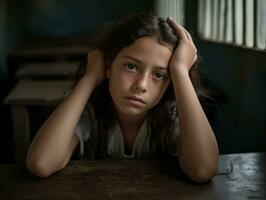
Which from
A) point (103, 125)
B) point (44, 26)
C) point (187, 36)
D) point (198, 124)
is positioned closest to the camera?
point (198, 124)

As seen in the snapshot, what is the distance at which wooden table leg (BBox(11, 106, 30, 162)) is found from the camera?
2262mm

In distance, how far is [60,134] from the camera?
97 cm

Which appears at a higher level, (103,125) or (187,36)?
(187,36)

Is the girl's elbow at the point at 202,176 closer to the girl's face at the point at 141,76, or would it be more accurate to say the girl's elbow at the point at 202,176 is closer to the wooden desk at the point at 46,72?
the girl's face at the point at 141,76

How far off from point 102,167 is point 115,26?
0.46 meters

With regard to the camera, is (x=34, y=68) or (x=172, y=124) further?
(x=34, y=68)

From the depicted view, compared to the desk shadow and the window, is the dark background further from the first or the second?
the desk shadow

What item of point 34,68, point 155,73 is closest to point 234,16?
point 155,73

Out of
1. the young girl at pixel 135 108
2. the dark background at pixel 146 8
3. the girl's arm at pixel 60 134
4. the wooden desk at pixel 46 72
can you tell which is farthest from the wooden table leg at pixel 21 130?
the girl's arm at pixel 60 134

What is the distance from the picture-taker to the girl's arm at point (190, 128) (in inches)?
35.2

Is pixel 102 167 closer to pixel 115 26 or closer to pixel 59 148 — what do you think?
pixel 59 148

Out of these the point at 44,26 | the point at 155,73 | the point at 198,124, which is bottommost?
the point at 44,26

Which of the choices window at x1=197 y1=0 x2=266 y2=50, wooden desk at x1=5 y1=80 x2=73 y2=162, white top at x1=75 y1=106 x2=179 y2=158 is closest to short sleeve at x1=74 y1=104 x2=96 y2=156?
white top at x1=75 y1=106 x2=179 y2=158

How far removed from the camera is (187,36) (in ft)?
3.60
